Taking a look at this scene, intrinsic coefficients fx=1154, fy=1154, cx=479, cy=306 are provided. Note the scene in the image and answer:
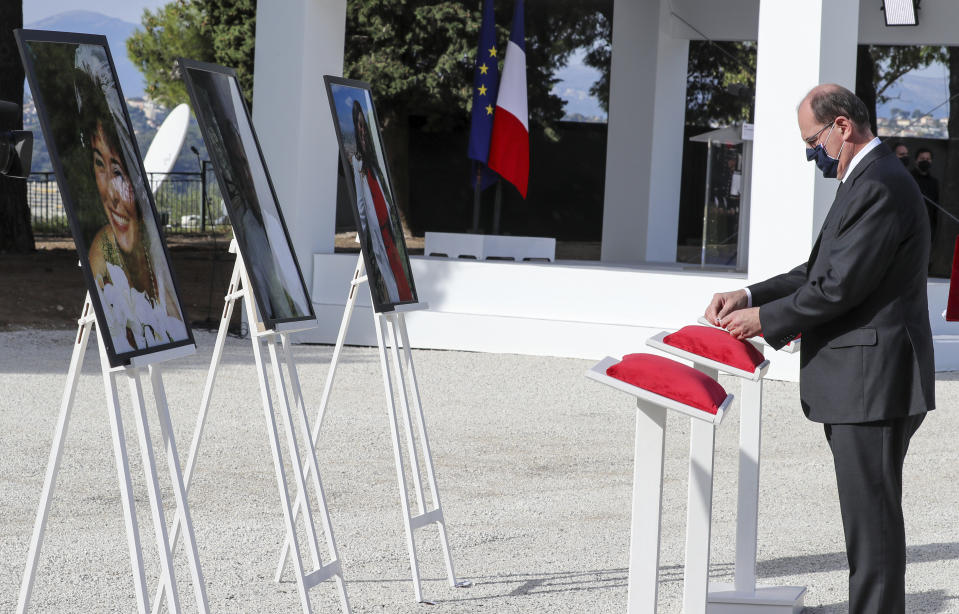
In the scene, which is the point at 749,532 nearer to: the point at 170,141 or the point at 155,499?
the point at 155,499

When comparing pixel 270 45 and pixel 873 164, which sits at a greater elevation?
pixel 270 45

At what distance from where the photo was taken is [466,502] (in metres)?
6.02

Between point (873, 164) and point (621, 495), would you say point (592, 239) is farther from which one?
point (873, 164)

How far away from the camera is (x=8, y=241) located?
1709cm

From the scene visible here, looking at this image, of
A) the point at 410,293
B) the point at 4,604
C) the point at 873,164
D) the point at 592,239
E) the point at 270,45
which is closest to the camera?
the point at 873,164

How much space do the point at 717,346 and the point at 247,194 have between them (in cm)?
173

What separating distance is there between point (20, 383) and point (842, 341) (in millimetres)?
7538

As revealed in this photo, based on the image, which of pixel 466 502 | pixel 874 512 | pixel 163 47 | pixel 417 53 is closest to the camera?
pixel 874 512

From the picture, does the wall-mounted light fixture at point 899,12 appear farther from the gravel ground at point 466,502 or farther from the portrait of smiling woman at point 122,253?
the portrait of smiling woman at point 122,253

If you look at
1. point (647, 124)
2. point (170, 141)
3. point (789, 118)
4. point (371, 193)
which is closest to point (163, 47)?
point (170, 141)

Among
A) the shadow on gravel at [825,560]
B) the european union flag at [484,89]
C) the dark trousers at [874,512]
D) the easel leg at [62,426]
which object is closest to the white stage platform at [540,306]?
the european union flag at [484,89]

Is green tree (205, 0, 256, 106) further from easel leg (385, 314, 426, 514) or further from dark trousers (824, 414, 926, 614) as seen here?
dark trousers (824, 414, 926, 614)

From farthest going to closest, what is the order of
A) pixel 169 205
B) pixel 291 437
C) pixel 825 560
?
pixel 169 205, pixel 825 560, pixel 291 437

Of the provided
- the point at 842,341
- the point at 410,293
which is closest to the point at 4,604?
the point at 410,293
